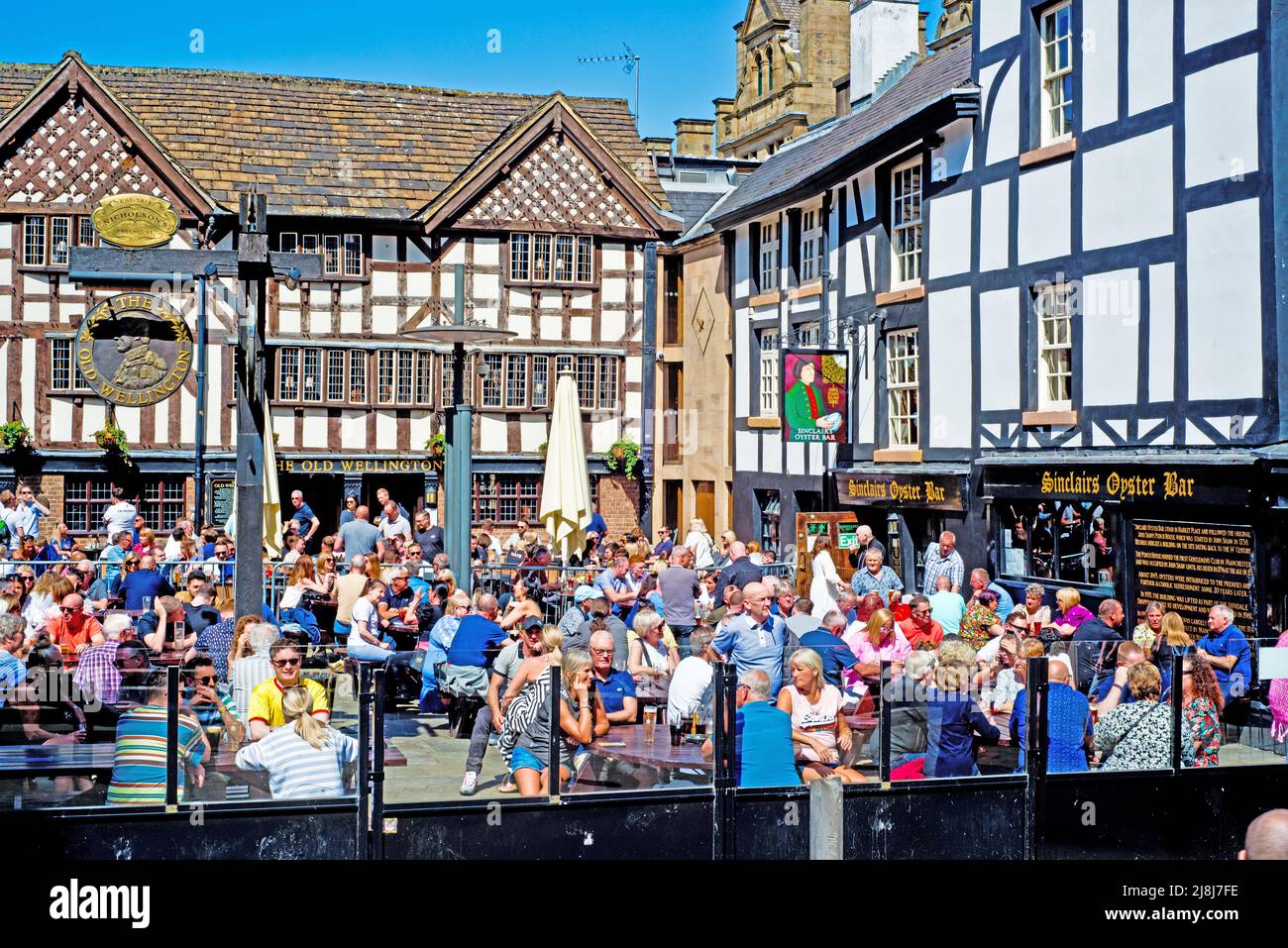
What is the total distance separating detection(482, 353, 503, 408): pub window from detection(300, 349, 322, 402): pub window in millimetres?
3184

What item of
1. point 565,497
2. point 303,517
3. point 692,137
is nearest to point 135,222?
point 303,517

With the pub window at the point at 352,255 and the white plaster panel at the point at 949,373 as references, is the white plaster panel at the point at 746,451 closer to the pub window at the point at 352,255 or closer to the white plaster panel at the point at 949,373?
the white plaster panel at the point at 949,373

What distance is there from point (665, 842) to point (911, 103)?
1565 cm

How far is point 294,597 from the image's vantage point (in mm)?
13312

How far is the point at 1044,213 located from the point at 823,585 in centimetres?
525

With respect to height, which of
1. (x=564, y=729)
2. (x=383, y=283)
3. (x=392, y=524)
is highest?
(x=383, y=283)

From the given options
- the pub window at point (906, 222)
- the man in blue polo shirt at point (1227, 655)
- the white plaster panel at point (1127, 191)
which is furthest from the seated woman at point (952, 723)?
the pub window at point (906, 222)

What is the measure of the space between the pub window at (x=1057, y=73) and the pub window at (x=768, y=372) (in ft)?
28.1

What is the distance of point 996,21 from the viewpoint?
1775 centimetres

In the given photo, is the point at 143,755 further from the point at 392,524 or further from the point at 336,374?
the point at 336,374

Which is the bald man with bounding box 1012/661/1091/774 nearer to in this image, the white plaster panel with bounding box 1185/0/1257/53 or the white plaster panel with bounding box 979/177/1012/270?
the white plaster panel with bounding box 1185/0/1257/53

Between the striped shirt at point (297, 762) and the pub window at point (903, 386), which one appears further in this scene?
the pub window at point (903, 386)

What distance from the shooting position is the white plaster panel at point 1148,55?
14.7 metres

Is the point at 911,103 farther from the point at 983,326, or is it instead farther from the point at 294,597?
the point at 294,597
